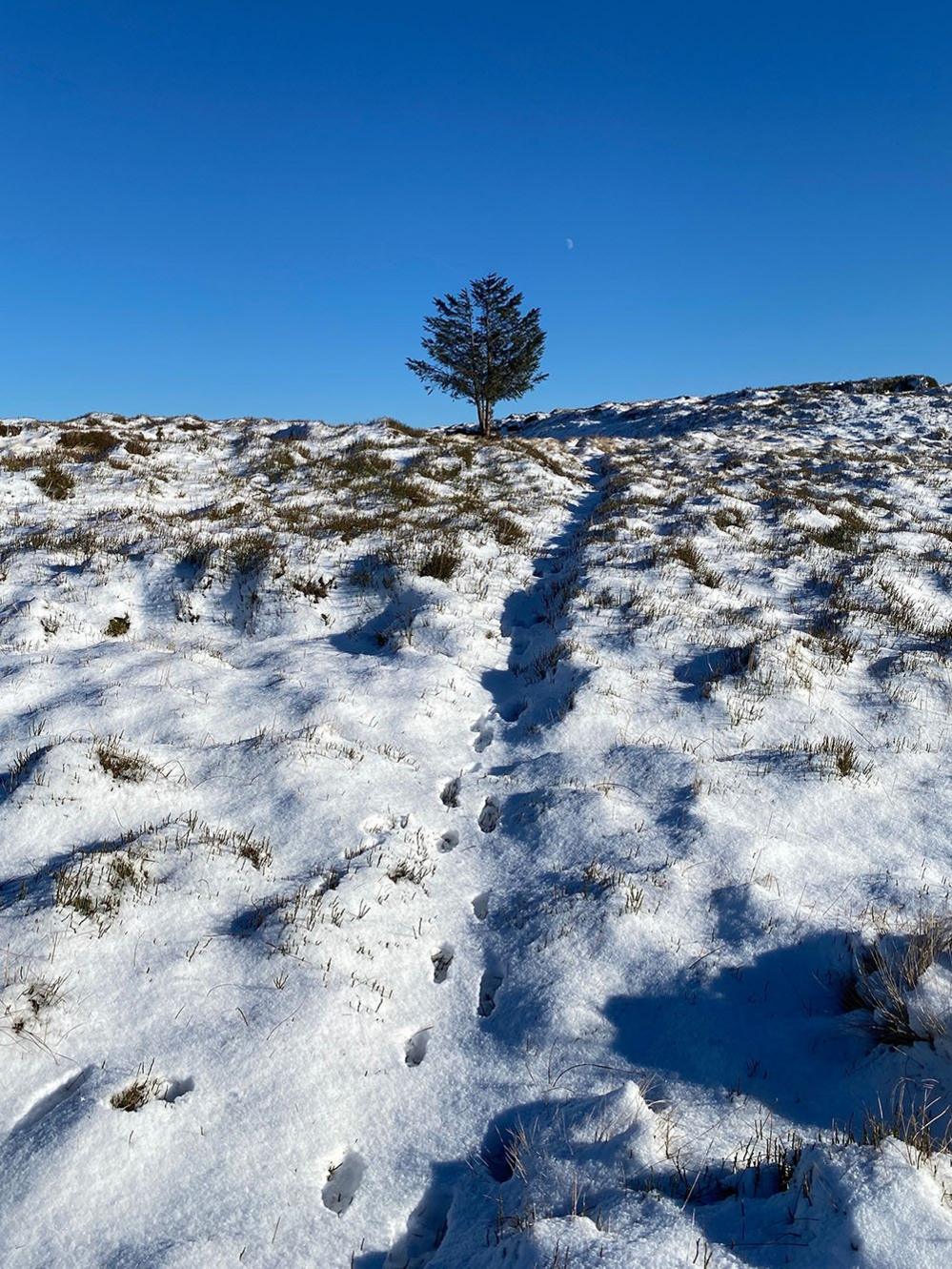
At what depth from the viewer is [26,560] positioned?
10.4 m

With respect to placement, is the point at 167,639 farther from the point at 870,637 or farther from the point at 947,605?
the point at 947,605

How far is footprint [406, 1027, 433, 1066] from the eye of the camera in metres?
3.63

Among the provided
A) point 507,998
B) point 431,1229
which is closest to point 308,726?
point 507,998

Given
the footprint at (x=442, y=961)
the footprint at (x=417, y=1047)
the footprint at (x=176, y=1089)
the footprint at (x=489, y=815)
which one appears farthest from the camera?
the footprint at (x=489, y=815)

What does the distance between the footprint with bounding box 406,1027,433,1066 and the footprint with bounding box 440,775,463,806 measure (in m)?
2.23

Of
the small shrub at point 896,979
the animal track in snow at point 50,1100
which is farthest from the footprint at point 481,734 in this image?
the animal track in snow at point 50,1100

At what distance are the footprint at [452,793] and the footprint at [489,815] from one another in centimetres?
25

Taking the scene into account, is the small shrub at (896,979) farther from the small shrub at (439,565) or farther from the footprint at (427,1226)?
the small shrub at (439,565)

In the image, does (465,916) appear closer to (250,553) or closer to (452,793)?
(452,793)

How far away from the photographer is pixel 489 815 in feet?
19.0

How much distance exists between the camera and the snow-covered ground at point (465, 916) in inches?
109

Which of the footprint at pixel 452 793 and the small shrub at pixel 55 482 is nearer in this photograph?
the footprint at pixel 452 793

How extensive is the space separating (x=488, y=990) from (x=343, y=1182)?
51.7 inches

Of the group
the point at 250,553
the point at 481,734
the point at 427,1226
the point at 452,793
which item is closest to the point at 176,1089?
the point at 427,1226
